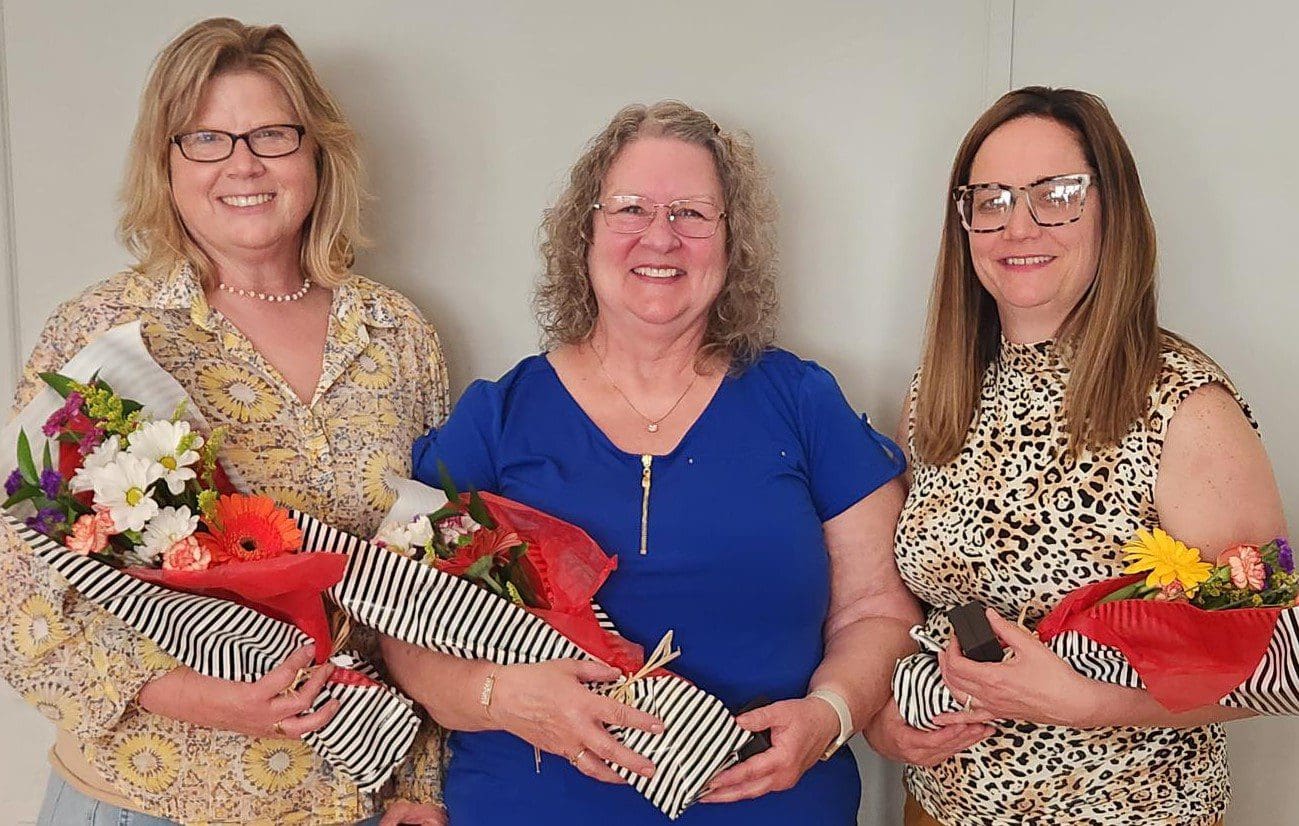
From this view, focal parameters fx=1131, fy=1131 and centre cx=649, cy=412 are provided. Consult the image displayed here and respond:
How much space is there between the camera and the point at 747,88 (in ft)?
8.20

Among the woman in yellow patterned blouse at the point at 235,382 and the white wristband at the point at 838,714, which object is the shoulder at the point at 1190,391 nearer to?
the white wristband at the point at 838,714

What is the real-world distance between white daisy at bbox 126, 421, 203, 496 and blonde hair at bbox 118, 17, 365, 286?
48 cm

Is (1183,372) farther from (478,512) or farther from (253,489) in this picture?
(253,489)

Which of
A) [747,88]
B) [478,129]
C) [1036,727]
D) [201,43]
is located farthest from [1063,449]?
[201,43]

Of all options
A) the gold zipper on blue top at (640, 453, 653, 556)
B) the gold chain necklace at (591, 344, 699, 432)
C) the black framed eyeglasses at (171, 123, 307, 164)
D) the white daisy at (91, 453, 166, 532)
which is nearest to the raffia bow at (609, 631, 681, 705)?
the gold zipper on blue top at (640, 453, 653, 556)

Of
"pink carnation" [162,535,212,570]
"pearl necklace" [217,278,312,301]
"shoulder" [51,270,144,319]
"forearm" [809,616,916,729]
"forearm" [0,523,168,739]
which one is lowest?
"forearm" [809,616,916,729]

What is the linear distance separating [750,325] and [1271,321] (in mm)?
951

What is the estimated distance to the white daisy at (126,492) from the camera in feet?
5.16

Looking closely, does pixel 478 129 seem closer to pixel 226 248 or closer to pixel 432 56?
pixel 432 56

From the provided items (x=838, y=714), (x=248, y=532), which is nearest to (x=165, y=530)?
(x=248, y=532)

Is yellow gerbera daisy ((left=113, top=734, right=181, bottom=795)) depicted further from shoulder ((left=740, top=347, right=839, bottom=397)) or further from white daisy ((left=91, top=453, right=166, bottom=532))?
shoulder ((left=740, top=347, right=839, bottom=397))

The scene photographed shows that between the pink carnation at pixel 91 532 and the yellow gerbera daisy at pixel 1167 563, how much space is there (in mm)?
1470

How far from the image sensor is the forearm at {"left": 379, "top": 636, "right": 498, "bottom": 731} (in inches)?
73.1

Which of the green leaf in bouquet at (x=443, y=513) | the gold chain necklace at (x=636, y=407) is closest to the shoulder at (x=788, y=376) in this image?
the gold chain necklace at (x=636, y=407)
